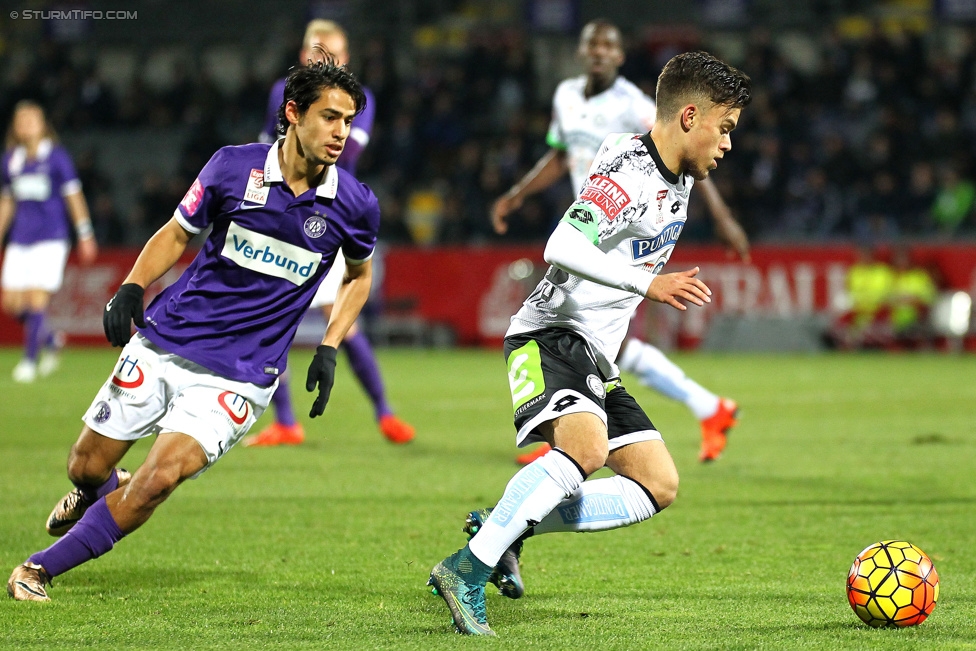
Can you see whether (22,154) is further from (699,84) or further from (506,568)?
(699,84)

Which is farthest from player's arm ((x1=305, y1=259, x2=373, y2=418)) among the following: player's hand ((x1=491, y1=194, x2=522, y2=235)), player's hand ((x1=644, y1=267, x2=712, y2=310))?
player's hand ((x1=491, y1=194, x2=522, y2=235))

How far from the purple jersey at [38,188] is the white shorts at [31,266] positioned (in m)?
0.08

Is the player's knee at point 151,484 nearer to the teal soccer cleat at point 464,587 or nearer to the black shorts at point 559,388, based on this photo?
the teal soccer cleat at point 464,587

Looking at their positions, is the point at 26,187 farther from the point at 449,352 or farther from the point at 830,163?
the point at 830,163

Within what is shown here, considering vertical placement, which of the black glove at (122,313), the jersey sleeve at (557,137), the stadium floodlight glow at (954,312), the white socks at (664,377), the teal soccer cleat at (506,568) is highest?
the black glove at (122,313)

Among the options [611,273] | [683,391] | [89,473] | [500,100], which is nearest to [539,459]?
[611,273]

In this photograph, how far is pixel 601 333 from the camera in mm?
4406

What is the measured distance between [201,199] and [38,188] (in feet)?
32.7

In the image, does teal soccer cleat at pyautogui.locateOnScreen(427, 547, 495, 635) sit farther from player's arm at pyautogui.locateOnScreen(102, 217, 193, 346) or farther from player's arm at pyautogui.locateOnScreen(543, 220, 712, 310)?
player's arm at pyautogui.locateOnScreen(102, 217, 193, 346)

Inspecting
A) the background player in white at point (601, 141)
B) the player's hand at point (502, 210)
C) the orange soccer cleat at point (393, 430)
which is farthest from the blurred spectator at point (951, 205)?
the player's hand at point (502, 210)

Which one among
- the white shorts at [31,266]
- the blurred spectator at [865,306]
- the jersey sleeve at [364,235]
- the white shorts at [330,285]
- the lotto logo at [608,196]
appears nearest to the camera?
the lotto logo at [608,196]

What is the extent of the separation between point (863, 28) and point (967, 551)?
2031 centimetres

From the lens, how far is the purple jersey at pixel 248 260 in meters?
4.46

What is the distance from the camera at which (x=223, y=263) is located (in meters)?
4.54
